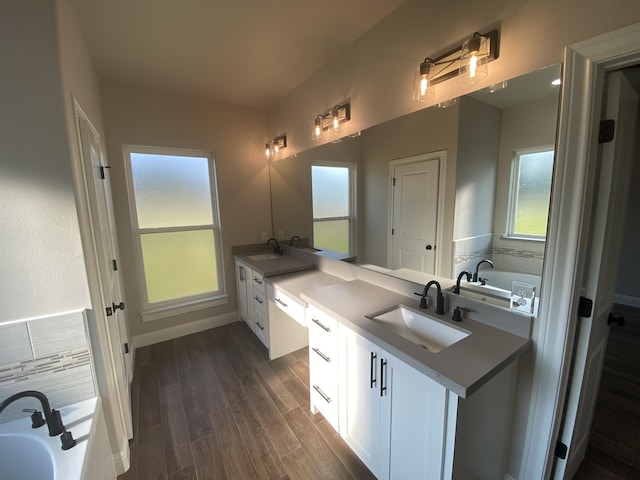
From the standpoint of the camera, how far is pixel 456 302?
1494mm

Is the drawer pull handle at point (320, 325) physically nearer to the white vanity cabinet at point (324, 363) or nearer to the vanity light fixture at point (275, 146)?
the white vanity cabinet at point (324, 363)

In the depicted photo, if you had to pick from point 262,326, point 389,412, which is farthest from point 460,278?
point 262,326

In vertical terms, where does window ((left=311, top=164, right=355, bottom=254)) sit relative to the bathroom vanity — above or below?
above

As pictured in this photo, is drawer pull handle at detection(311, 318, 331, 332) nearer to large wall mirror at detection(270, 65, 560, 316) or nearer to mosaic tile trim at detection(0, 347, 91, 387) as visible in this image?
large wall mirror at detection(270, 65, 560, 316)

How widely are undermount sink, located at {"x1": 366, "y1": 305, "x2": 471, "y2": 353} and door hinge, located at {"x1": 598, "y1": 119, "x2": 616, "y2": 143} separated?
970 millimetres

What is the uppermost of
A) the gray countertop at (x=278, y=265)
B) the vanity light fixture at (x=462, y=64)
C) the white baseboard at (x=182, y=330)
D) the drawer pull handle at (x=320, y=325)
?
the vanity light fixture at (x=462, y=64)

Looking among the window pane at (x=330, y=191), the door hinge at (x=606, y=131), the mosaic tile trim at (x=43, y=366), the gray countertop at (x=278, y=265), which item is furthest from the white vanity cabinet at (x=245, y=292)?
the door hinge at (x=606, y=131)

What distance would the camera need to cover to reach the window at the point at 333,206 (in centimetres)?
236

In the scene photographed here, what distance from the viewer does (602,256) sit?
115 centimetres

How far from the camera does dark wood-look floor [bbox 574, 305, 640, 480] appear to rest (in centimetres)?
149

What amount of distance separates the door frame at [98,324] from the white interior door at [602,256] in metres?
2.33

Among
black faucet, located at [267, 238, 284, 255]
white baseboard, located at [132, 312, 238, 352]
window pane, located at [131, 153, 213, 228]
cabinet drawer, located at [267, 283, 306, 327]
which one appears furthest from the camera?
black faucet, located at [267, 238, 284, 255]

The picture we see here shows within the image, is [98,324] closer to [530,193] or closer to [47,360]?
[47,360]

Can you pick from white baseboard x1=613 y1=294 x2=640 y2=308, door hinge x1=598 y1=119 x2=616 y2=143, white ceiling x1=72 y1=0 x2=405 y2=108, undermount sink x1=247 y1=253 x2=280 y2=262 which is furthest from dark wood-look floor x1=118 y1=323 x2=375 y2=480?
white baseboard x1=613 y1=294 x2=640 y2=308
